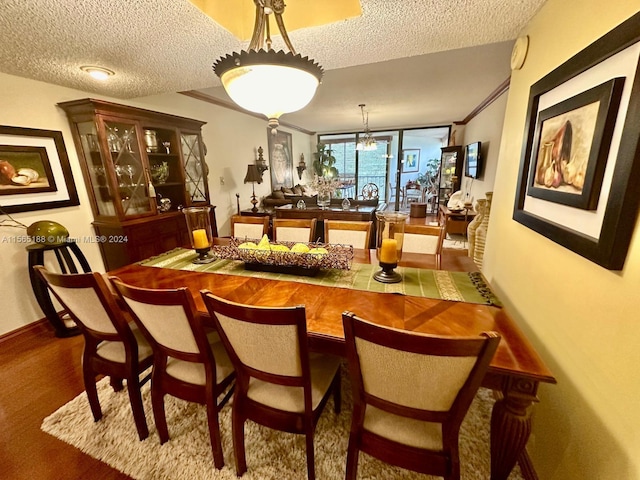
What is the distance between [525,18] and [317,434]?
258 cm

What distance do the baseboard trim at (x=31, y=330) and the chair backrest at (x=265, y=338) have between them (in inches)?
101

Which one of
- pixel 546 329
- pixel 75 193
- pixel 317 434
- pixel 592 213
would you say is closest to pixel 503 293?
pixel 546 329

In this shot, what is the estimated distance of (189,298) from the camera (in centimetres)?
102

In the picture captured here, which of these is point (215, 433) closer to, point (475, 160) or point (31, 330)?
point (31, 330)

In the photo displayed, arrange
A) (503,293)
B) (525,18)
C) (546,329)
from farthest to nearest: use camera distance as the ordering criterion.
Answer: (503,293) < (525,18) < (546,329)

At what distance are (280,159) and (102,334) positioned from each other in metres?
5.48

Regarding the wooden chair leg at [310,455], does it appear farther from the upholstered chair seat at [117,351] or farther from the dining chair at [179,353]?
the upholstered chair seat at [117,351]

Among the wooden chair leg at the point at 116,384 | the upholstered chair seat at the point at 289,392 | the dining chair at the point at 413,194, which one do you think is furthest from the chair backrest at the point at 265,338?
the dining chair at the point at 413,194

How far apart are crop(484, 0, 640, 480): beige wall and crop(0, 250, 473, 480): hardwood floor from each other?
0.49 m

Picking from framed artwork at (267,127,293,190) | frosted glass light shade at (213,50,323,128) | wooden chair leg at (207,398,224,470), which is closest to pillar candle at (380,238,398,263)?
frosted glass light shade at (213,50,323,128)

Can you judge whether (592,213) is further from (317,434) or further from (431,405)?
(317,434)

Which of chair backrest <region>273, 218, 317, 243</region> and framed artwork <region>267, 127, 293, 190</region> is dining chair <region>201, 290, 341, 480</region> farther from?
framed artwork <region>267, 127, 293, 190</region>

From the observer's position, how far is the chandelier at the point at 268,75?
0.95 metres

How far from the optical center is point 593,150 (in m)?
0.85
